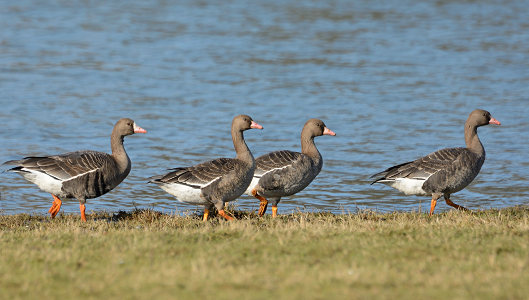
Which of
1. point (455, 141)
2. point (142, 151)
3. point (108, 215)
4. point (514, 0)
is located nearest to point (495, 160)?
point (455, 141)

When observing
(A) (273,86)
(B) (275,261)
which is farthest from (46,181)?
(A) (273,86)

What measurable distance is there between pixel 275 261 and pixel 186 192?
430cm

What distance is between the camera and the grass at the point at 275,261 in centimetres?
745

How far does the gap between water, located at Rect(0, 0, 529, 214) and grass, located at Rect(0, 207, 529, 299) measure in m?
5.12

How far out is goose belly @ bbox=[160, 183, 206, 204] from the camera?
41.3 feet

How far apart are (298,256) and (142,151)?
12.8 m

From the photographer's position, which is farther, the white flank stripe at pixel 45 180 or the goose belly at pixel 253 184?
the goose belly at pixel 253 184

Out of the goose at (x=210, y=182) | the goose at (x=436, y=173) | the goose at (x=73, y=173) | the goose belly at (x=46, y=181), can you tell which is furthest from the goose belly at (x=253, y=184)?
the goose belly at (x=46, y=181)

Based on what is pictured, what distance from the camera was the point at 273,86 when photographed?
29391mm

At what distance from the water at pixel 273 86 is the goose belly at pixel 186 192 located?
2410 millimetres

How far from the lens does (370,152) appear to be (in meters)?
20.9

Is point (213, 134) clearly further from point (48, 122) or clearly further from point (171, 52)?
point (171, 52)

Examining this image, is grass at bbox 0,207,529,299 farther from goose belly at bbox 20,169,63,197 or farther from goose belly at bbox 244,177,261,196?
goose belly at bbox 244,177,261,196

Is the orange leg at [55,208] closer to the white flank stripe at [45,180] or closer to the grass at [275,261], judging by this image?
the white flank stripe at [45,180]
